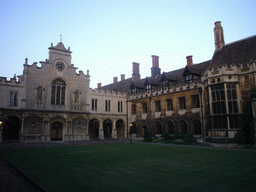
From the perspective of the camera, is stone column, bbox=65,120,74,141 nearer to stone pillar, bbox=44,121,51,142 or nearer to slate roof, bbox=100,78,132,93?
stone pillar, bbox=44,121,51,142

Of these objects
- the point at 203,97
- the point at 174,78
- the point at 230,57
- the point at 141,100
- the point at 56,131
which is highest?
the point at 230,57

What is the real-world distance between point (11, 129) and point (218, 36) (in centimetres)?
3296

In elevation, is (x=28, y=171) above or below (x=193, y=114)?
below

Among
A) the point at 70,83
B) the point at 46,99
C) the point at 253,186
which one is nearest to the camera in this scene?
the point at 253,186

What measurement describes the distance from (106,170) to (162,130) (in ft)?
72.6

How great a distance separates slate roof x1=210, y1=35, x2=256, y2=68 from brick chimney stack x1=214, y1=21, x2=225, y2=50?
2.14ft

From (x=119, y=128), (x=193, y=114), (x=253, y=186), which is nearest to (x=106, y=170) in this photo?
(x=253, y=186)

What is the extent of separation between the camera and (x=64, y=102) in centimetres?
3098

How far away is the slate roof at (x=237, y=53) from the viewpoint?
2298 centimetres

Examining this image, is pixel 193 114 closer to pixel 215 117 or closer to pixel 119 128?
pixel 215 117

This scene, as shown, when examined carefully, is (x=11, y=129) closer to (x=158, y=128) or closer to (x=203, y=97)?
(x=158, y=128)

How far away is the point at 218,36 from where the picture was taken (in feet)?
92.1

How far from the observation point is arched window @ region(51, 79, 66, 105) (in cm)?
3016

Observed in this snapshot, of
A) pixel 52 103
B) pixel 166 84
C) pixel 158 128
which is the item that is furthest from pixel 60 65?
pixel 158 128
